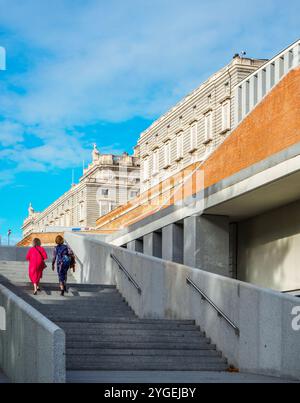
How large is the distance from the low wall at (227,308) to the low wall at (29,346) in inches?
130

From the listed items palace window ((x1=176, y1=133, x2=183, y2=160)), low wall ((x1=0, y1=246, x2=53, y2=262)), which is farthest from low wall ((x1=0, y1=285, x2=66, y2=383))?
palace window ((x1=176, y1=133, x2=183, y2=160))

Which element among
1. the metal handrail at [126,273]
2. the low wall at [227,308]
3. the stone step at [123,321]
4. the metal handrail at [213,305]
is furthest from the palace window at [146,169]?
the stone step at [123,321]

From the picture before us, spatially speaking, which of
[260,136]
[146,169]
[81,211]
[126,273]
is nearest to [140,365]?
[126,273]

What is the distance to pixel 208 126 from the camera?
186ft

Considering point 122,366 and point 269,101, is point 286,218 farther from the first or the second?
point 122,366

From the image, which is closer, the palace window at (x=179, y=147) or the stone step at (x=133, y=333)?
the stone step at (x=133, y=333)

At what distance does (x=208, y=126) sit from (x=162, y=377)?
47221mm

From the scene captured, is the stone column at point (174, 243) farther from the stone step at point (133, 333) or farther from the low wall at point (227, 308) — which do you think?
the stone step at point (133, 333)

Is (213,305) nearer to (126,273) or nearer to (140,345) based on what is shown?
(140,345)

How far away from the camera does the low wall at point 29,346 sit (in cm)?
824

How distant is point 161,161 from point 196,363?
57.1 metres

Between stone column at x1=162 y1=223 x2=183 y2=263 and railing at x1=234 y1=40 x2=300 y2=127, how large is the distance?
12.9 feet

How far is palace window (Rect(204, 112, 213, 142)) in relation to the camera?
5534 cm

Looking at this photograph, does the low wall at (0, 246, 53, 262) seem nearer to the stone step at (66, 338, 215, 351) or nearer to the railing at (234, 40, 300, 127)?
the railing at (234, 40, 300, 127)
